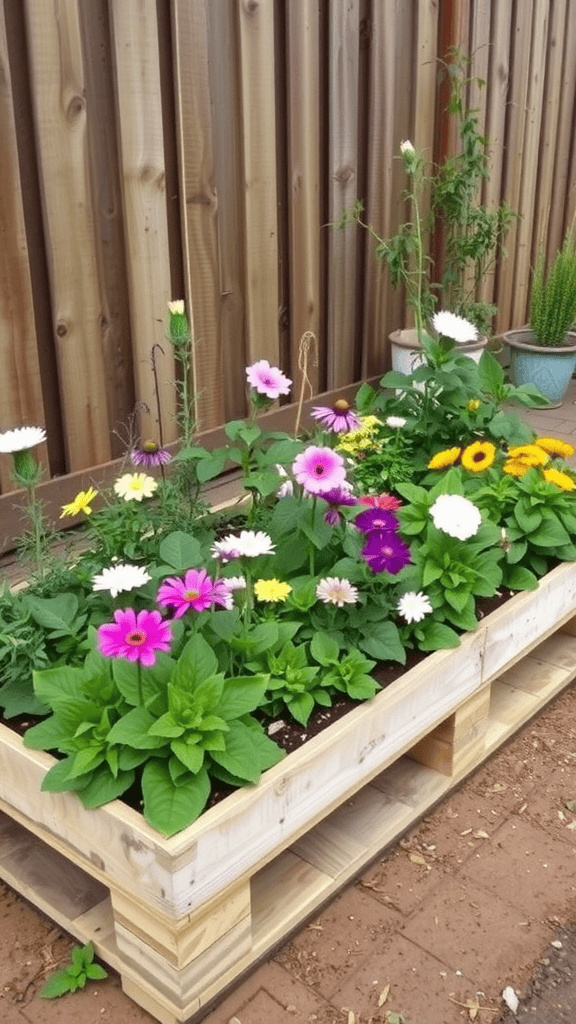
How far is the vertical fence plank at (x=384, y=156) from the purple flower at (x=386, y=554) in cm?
245

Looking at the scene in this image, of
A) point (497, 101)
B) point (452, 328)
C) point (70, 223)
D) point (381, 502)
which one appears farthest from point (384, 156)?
point (381, 502)

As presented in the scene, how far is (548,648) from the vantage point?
278cm

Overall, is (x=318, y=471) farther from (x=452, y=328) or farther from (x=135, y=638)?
(x=452, y=328)

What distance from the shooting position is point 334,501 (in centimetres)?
202

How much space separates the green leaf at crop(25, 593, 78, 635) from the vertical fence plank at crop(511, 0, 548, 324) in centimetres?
424

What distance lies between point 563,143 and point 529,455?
12.7ft

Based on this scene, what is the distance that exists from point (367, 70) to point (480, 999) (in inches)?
142

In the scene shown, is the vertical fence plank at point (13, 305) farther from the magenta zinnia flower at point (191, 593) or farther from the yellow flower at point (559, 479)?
the yellow flower at point (559, 479)

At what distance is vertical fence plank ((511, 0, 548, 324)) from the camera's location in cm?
505

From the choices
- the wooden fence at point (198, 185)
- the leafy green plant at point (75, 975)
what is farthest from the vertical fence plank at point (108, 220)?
the leafy green plant at point (75, 975)

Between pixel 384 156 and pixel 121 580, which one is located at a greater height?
pixel 384 156

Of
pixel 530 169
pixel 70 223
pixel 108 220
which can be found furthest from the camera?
pixel 530 169

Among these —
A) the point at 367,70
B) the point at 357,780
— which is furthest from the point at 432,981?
the point at 367,70

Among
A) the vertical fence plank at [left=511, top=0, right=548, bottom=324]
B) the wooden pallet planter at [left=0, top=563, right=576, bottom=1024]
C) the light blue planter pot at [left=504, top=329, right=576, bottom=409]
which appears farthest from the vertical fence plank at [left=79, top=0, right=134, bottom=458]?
the vertical fence plank at [left=511, top=0, right=548, bottom=324]
